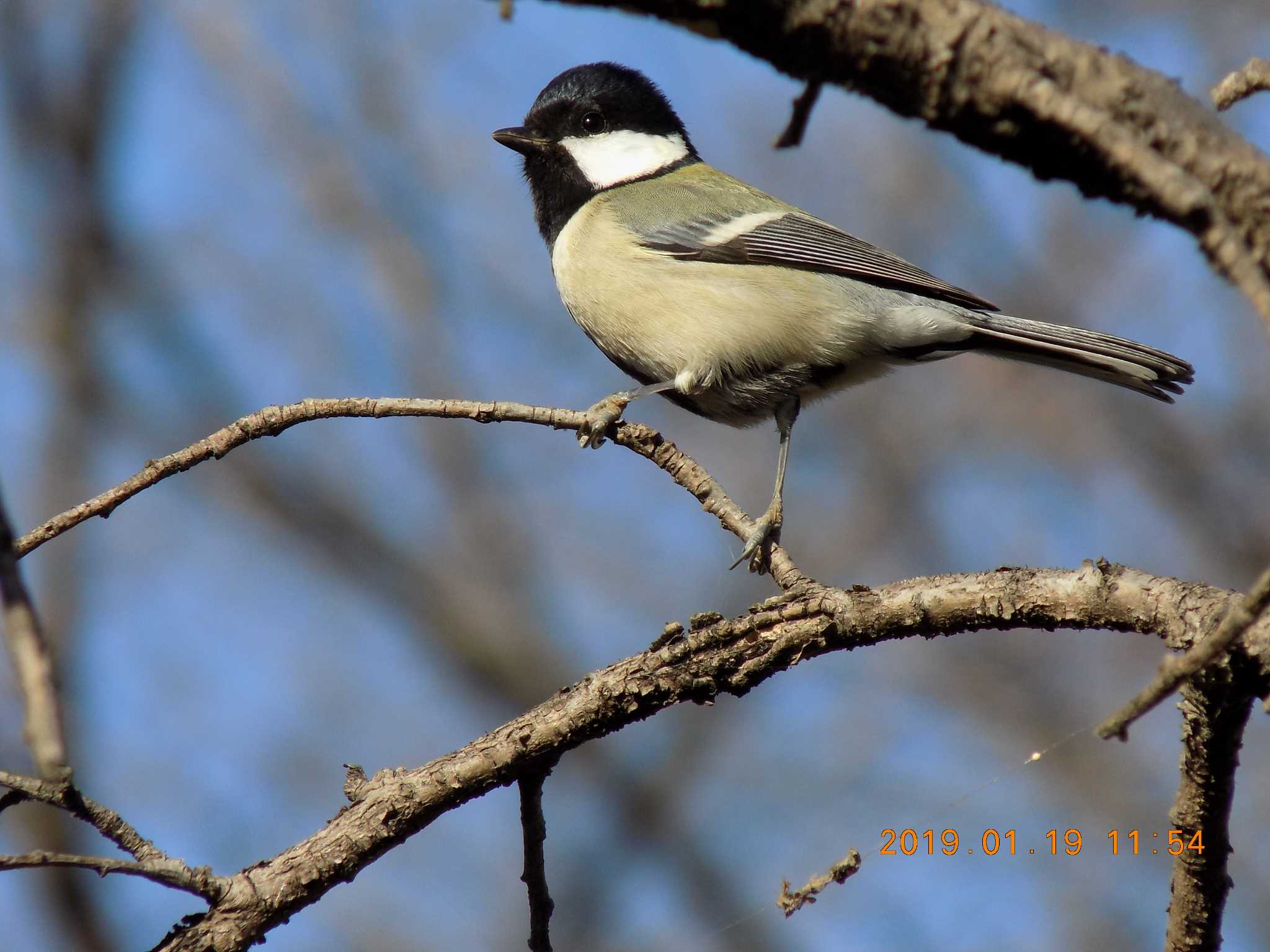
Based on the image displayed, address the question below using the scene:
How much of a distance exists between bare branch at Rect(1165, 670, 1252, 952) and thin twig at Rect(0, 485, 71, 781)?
1.90 meters

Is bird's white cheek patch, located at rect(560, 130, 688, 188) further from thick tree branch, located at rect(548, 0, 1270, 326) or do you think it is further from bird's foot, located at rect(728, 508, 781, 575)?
thick tree branch, located at rect(548, 0, 1270, 326)

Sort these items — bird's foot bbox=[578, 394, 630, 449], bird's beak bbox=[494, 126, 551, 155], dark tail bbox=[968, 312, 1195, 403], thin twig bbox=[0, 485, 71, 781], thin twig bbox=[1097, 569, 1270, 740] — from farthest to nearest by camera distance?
bird's beak bbox=[494, 126, 551, 155], dark tail bbox=[968, 312, 1195, 403], bird's foot bbox=[578, 394, 630, 449], thin twig bbox=[1097, 569, 1270, 740], thin twig bbox=[0, 485, 71, 781]

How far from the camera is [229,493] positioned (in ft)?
35.3

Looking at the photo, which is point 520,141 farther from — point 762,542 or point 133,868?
point 133,868

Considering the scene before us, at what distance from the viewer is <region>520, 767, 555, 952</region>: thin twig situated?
2.46 meters

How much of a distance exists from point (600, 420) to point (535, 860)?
116cm

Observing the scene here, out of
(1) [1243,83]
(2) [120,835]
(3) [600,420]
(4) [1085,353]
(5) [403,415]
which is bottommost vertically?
(2) [120,835]

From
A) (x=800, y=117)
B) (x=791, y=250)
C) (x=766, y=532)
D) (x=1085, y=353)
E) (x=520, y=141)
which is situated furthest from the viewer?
(x=520, y=141)

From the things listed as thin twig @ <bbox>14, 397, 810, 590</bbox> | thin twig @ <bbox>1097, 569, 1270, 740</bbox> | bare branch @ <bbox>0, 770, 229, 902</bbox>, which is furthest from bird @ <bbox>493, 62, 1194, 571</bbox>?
thin twig @ <bbox>1097, 569, 1270, 740</bbox>

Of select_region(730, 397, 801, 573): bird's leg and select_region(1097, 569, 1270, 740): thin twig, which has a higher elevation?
select_region(730, 397, 801, 573): bird's leg

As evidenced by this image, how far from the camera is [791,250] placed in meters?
4.87

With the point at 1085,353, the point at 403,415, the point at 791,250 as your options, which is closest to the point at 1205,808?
the point at 403,415

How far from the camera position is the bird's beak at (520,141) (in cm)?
552

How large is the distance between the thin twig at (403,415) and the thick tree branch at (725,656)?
0.15 metres
